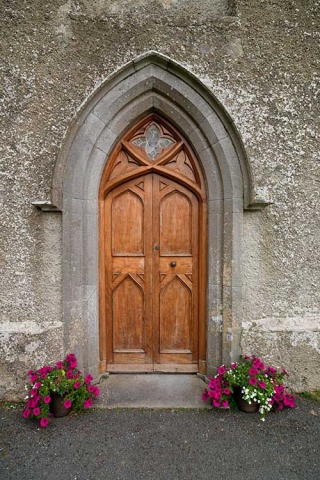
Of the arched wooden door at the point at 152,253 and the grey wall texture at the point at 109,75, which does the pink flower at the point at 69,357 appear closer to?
the grey wall texture at the point at 109,75

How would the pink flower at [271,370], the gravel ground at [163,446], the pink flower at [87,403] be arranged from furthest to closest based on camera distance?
the pink flower at [271,370]
the pink flower at [87,403]
the gravel ground at [163,446]

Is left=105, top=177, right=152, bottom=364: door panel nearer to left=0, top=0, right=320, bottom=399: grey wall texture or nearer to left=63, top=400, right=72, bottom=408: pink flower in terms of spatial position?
left=0, top=0, right=320, bottom=399: grey wall texture

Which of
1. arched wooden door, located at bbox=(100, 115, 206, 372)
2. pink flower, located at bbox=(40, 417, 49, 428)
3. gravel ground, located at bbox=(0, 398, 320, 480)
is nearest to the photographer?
gravel ground, located at bbox=(0, 398, 320, 480)

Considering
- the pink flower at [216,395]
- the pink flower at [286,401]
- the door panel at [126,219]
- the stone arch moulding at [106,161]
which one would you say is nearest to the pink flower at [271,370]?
the pink flower at [286,401]

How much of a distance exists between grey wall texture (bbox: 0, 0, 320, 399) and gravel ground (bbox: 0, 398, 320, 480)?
0.57 m

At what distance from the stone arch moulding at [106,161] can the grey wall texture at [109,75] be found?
0.35 ft

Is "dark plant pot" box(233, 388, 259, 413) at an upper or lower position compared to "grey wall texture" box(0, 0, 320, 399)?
lower

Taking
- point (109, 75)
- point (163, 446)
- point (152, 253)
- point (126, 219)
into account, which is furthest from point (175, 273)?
point (109, 75)

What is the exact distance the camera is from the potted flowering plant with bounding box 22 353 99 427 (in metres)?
2.44

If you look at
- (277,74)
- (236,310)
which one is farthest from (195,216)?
(277,74)

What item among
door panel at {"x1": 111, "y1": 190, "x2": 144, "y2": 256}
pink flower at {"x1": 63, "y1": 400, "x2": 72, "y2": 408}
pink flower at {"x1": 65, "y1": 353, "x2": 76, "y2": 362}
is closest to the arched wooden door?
door panel at {"x1": 111, "y1": 190, "x2": 144, "y2": 256}

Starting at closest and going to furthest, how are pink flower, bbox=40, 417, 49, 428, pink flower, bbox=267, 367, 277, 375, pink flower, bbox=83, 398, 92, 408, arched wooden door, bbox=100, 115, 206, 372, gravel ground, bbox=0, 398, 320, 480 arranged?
gravel ground, bbox=0, 398, 320, 480
pink flower, bbox=40, 417, 49, 428
pink flower, bbox=83, 398, 92, 408
pink flower, bbox=267, 367, 277, 375
arched wooden door, bbox=100, 115, 206, 372

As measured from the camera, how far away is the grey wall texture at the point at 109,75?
2.71 m

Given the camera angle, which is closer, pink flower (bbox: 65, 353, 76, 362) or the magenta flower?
the magenta flower
